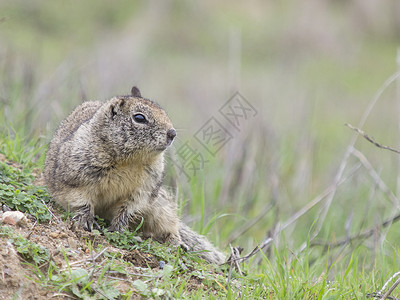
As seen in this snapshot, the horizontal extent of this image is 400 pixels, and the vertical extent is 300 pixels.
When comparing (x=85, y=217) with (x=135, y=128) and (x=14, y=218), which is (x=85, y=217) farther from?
(x=135, y=128)

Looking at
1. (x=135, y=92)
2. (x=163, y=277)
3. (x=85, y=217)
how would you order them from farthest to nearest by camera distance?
1. (x=135, y=92)
2. (x=85, y=217)
3. (x=163, y=277)

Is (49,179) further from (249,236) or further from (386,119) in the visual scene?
(386,119)

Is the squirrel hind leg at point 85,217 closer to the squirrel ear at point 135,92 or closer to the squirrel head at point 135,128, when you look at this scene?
the squirrel head at point 135,128

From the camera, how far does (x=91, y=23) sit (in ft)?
48.1

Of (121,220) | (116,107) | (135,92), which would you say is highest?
(135,92)

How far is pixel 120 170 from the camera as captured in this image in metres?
4.40

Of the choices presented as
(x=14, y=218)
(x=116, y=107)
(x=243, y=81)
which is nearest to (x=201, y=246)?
(x=116, y=107)

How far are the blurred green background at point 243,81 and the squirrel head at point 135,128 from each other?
0.76 meters

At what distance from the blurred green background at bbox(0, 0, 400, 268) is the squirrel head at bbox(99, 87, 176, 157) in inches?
29.8

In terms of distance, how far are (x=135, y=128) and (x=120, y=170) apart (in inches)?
12.9

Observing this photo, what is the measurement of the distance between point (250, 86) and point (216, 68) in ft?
5.99

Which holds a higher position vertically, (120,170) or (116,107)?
(116,107)

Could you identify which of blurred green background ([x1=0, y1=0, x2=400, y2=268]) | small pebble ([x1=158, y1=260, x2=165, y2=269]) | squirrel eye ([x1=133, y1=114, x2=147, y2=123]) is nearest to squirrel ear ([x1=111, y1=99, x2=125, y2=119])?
squirrel eye ([x1=133, y1=114, x2=147, y2=123])

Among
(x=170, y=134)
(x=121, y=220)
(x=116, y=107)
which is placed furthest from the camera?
(x=116, y=107)
